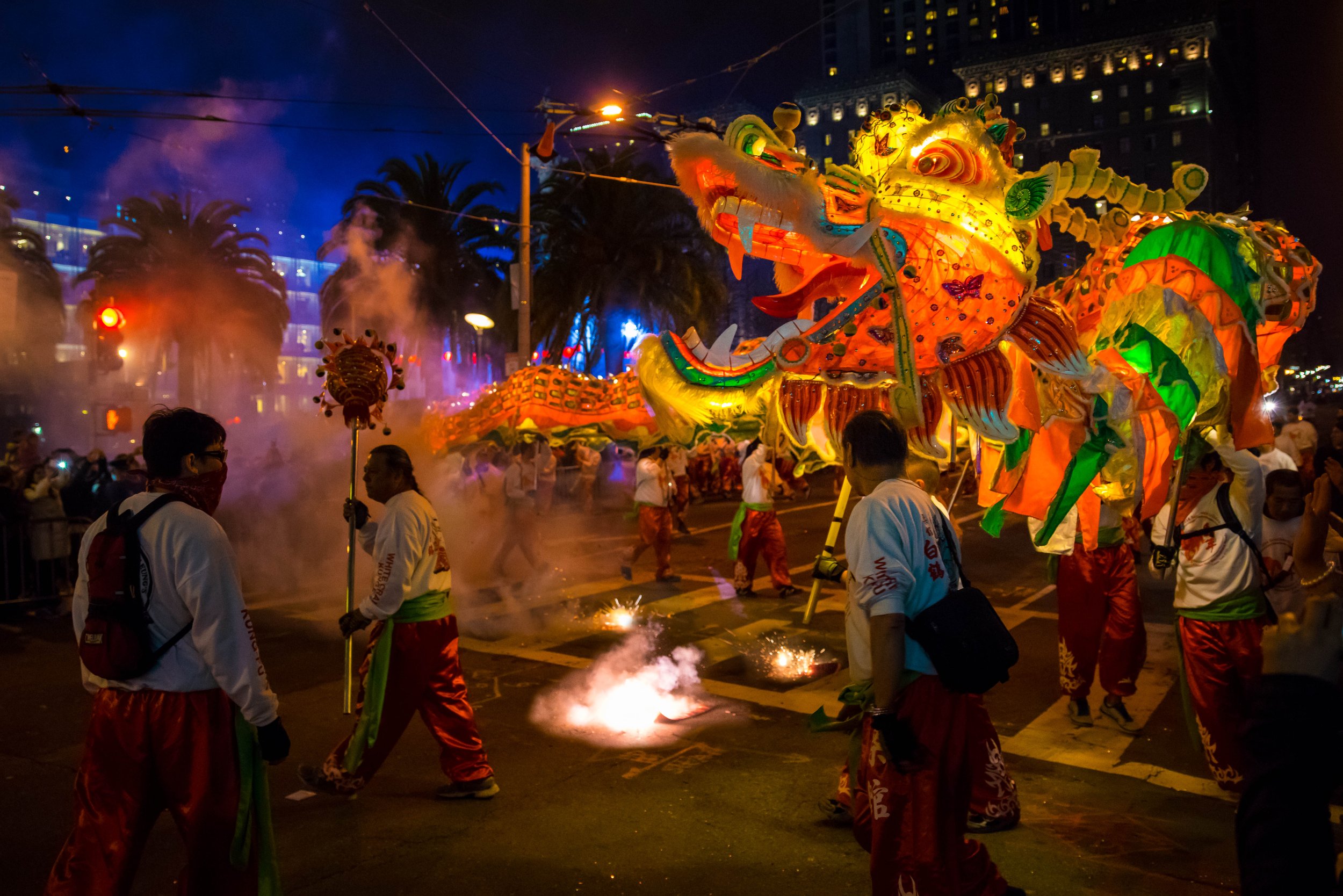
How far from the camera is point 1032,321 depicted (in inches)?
208

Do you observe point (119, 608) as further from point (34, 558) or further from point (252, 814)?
point (34, 558)

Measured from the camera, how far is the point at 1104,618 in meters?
5.73

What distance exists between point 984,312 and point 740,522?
5381 millimetres

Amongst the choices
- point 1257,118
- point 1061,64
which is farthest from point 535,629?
point 1257,118

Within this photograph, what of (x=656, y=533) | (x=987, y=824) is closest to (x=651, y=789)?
(x=987, y=824)

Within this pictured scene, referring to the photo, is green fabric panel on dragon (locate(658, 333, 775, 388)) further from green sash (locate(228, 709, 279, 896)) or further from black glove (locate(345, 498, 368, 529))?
green sash (locate(228, 709, 279, 896))

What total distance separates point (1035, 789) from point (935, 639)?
2537mm

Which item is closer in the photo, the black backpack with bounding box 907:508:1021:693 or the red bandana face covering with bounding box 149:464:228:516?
Answer: the black backpack with bounding box 907:508:1021:693

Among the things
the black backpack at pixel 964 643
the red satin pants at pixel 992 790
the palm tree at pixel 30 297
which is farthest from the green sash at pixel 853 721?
the palm tree at pixel 30 297

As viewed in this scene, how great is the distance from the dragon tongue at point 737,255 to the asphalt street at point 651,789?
2.81 m

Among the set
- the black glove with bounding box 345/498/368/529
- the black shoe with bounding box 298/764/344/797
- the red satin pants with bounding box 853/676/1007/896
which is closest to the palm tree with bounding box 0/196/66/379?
the black glove with bounding box 345/498/368/529

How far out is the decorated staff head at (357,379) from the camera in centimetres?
521

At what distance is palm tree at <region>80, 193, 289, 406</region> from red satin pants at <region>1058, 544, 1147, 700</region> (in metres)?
24.5

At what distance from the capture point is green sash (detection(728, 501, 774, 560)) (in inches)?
405
